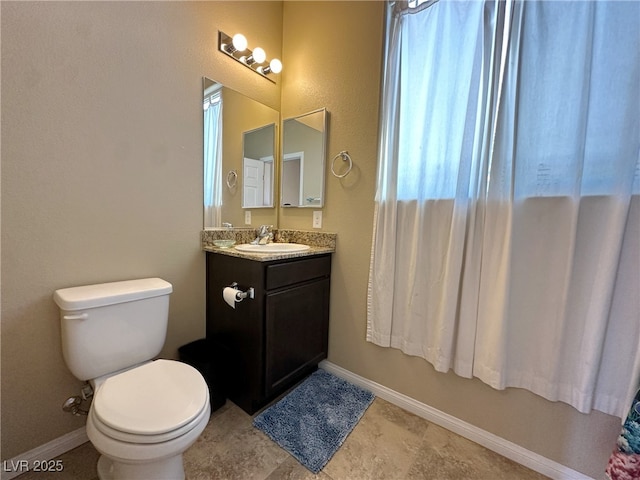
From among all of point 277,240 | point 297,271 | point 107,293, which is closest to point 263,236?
point 277,240

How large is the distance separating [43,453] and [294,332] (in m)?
1.20

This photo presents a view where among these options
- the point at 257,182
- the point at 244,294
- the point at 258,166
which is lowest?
the point at 244,294

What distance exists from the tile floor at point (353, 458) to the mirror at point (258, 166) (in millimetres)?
1381

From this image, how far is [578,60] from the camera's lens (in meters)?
1.01

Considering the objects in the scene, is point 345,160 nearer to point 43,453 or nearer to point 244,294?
point 244,294

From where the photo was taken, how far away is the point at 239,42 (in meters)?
1.58

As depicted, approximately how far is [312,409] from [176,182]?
1.52 metres

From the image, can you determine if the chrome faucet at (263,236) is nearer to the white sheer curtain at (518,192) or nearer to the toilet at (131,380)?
the toilet at (131,380)

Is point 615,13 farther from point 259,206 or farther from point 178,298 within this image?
point 178,298

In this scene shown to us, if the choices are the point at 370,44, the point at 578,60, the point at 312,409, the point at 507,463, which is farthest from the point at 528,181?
the point at 312,409

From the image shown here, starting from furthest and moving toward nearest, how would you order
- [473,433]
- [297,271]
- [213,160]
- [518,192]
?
[213,160] → [297,271] → [473,433] → [518,192]

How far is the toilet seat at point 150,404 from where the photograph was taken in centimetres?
81

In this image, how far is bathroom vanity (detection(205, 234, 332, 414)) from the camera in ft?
4.46

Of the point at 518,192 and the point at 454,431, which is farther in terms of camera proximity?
the point at 454,431
